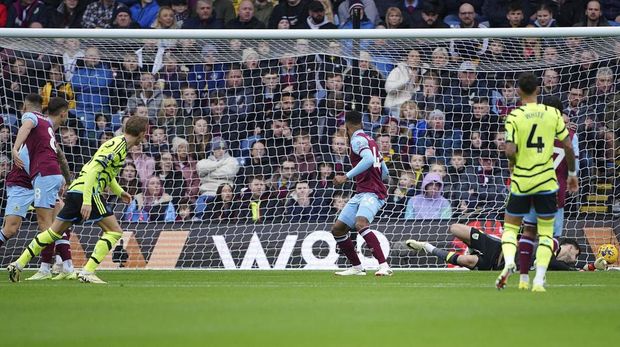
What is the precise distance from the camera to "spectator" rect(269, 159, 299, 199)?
18078mm

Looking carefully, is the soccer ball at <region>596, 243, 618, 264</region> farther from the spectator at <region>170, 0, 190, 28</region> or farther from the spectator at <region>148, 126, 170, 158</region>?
the spectator at <region>170, 0, 190, 28</region>

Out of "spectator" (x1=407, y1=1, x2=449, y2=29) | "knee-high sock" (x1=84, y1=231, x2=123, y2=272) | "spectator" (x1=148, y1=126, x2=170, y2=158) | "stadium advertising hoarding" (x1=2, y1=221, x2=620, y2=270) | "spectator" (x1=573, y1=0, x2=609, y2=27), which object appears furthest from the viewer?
"spectator" (x1=407, y1=1, x2=449, y2=29)

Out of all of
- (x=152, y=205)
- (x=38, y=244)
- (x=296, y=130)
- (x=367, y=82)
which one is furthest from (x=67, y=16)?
(x=38, y=244)

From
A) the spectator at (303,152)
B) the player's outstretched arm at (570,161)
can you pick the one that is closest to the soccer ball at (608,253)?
the spectator at (303,152)

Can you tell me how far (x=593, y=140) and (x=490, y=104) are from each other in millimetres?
1672

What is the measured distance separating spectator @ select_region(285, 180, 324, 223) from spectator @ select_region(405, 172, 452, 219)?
1.42 meters

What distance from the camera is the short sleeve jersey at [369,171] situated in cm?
1508

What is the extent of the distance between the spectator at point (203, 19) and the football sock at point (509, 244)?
9.80m

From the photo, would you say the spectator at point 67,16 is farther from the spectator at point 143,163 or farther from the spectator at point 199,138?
the spectator at point 199,138

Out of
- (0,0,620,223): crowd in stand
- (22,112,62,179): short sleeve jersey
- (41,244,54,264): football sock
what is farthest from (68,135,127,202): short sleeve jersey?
(0,0,620,223): crowd in stand

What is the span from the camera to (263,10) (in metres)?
20.8

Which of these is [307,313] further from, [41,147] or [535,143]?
[41,147]

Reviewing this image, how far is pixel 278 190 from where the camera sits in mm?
18141

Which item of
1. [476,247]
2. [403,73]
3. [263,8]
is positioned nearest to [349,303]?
[476,247]
